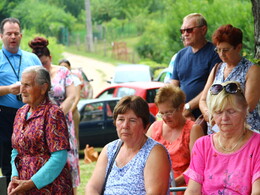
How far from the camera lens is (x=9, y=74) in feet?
20.0

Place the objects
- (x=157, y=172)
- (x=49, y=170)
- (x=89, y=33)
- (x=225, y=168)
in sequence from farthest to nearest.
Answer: (x=89, y=33) < (x=49, y=170) < (x=157, y=172) < (x=225, y=168)

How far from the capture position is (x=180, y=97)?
206 inches

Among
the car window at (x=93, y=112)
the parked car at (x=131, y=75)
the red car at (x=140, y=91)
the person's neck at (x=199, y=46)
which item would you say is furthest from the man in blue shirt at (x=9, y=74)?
the parked car at (x=131, y=75)

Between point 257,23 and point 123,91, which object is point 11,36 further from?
point 123,91

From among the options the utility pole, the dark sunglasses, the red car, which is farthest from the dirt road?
the dark sunglasses

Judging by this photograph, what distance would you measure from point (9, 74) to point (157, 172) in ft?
8.34

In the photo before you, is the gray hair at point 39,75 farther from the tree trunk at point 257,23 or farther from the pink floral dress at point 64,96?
the tree trunk at point 257,23

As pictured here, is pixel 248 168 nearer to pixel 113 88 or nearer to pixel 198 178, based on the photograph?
pixel 198 178

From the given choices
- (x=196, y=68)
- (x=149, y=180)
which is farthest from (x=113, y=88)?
(x=149, y=180)

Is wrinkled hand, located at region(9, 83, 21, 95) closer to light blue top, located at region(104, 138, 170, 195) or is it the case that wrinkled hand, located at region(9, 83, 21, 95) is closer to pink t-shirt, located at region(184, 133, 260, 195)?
light blue top, located at region(104, 138, 170, 195)

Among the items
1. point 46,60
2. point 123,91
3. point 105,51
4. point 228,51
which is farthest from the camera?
point 105,51

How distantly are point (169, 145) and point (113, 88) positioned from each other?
1027cm

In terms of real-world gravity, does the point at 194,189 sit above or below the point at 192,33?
below

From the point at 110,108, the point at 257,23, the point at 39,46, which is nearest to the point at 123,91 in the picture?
the point at 110,108
